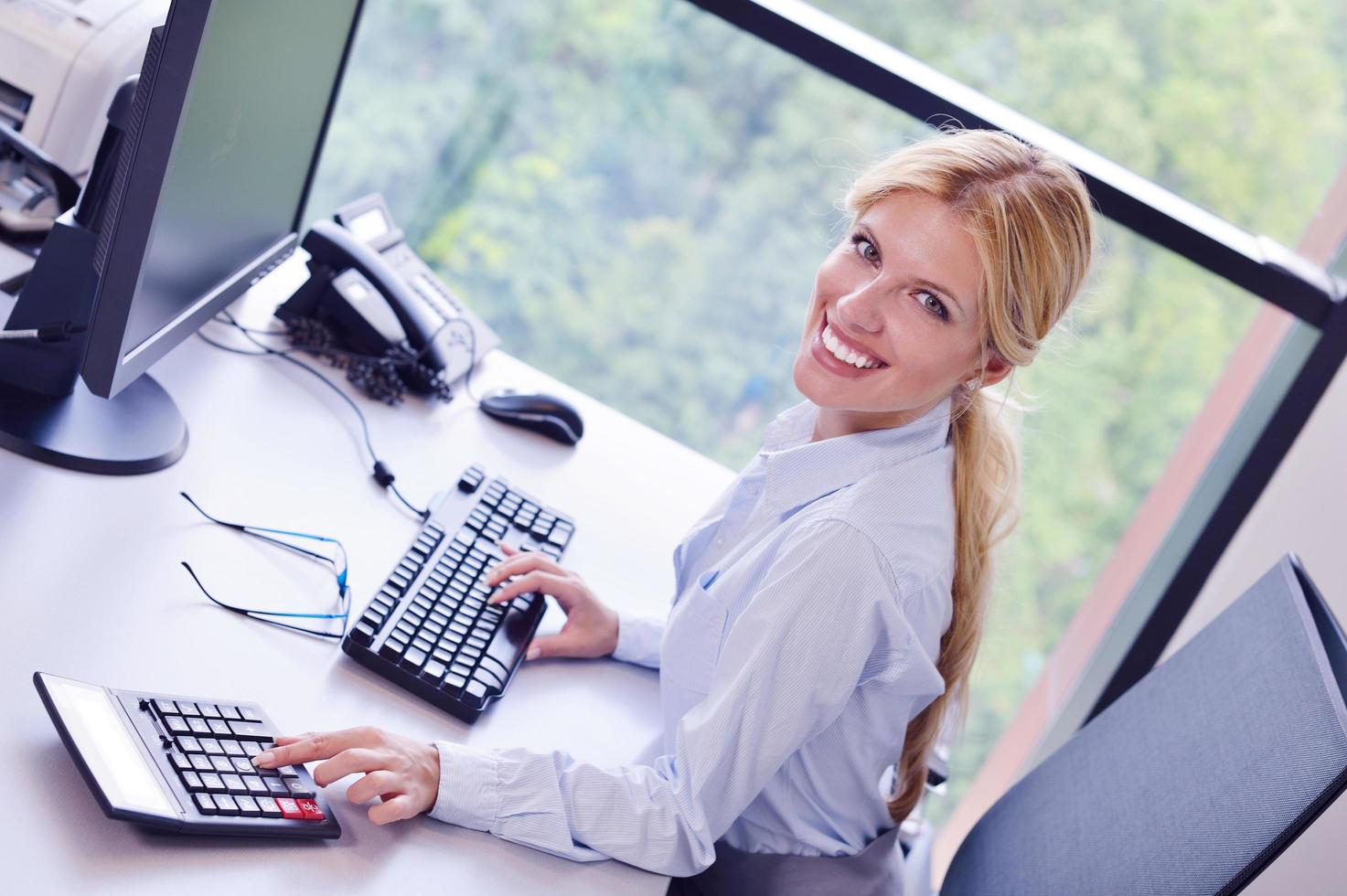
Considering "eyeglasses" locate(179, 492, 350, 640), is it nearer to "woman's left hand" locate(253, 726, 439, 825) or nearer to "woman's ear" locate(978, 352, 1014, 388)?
"woman's left hand" locate(253, 726, 439, 825)

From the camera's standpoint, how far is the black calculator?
0.77 metres

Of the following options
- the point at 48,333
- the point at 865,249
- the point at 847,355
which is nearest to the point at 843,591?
the point at 847,355

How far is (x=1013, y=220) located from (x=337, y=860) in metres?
0.80

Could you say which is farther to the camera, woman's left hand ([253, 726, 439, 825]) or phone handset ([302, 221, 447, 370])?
phone handset ([302, 221, 447, 370])

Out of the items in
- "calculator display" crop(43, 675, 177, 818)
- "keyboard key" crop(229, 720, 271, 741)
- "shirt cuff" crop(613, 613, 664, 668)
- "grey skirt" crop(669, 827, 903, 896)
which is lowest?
"grey skirt" crop(669, 827, 903, 896)

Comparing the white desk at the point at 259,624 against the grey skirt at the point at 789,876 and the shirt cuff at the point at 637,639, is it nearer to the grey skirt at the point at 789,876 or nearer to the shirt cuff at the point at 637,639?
the shirt cuff at the point at 637,639

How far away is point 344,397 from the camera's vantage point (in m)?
1.46

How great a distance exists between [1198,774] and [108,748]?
0.88 metres

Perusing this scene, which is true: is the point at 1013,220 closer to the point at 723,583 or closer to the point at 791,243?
the point at 723,583

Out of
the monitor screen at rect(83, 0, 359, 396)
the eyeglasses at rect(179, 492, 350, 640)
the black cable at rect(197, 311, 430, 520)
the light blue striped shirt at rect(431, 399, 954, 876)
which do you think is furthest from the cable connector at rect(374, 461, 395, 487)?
the light blue striped shirt at rect(431, 399, 954, 876)

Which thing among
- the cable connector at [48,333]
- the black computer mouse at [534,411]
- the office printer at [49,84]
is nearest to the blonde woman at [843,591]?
the black computer mouse at [534,411]

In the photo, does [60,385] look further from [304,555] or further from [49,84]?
[49,84]

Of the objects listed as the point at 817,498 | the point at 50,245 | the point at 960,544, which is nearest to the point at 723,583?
the point at 817,498

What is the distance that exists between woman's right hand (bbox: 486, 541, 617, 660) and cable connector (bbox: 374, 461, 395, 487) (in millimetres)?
164
